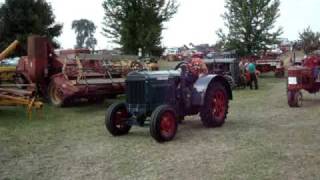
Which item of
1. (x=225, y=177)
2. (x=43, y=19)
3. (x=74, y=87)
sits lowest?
(x=225, y=177)

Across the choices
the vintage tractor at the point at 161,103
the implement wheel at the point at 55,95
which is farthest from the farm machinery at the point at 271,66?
the vintage tractor at the point at 161,103

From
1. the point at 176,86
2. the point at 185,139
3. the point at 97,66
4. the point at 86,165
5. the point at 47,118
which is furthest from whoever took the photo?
the point at 97,66

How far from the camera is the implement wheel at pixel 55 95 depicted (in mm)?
15692

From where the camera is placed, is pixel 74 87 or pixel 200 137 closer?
pixel 200 137

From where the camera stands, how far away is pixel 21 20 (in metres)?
29.2

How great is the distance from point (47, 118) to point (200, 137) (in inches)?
192

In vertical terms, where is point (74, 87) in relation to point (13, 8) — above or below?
below

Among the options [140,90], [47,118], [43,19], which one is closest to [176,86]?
[140,90]

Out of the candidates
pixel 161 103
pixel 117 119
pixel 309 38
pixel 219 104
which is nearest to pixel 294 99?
pixel 219 104

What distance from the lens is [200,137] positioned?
993 cm

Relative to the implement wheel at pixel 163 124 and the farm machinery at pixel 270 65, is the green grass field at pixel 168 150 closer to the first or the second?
the implement wheel at pixel 163 124

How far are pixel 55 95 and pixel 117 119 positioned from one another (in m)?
6.22

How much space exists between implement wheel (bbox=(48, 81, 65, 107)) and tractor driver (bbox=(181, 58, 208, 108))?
551 centimetres

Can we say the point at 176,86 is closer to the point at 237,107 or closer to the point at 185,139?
the point at 185,139
